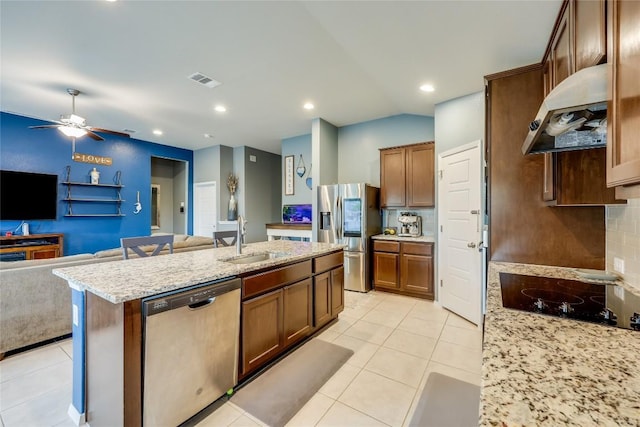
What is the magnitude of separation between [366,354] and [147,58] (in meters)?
3.82

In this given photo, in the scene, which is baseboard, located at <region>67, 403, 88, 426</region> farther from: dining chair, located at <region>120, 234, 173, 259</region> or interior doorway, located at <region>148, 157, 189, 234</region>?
interior doorway, located at <region>148, 157, 189, 234</region>

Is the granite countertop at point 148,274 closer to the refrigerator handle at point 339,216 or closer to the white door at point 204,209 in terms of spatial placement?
the refrigerator handle at point 339,216

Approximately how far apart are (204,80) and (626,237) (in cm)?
419

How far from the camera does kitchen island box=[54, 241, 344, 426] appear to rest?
53.7 inches

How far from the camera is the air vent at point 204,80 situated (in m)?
3.37

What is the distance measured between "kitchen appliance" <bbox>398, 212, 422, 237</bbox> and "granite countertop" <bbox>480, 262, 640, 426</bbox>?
11.1 feet

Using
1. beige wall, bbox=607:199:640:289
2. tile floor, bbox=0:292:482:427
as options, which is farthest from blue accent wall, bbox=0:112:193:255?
beige wall, bbox=607:199:640:289

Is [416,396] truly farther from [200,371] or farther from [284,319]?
[200,371]

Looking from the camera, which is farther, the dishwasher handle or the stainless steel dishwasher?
the dishwasher handle

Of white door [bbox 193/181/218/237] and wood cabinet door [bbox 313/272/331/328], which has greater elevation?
white door [bbox 193/181/218/237]

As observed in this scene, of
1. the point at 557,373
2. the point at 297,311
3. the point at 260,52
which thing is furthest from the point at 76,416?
the point at 260,52

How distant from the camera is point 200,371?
1.66 m

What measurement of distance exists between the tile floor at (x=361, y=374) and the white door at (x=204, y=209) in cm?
465

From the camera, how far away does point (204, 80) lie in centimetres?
350
